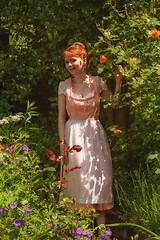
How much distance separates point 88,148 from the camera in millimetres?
3529

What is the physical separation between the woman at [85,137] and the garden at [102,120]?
0.12 meters

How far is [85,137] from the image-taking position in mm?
3551

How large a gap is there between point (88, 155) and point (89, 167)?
0.11m

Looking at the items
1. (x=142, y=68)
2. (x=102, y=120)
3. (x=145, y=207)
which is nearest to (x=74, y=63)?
(x=142, y=68)

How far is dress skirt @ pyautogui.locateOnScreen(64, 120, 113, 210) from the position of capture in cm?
347

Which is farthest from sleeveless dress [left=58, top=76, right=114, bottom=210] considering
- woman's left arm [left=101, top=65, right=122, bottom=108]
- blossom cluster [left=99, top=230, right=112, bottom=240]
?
blossom cluster [left=99, top=230, right=112, bottom=240]

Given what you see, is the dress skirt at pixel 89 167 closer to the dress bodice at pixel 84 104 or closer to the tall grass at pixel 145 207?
the dress bodice at pixel 84 104

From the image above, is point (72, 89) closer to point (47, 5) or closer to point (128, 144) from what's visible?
point (128, 144)

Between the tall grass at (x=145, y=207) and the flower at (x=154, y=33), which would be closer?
the flower at (x=154, y=33)

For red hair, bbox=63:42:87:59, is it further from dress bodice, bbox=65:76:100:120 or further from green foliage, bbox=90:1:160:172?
dress bodice, bbox=65:76:100:120

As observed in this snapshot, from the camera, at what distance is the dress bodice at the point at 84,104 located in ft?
11.7

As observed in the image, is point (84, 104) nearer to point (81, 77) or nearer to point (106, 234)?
point (81, 77)

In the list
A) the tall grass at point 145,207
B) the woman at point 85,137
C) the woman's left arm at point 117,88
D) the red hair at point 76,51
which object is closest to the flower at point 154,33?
the woman's left arm at point 117,88

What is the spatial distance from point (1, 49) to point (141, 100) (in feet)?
11.9
